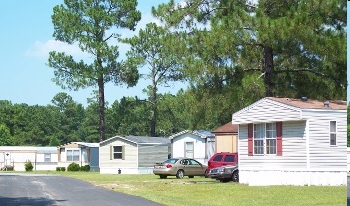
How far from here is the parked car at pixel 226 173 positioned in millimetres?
27203

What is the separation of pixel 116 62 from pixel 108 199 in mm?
23467

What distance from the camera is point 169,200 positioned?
18.2 meters

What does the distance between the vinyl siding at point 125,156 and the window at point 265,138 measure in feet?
56.8

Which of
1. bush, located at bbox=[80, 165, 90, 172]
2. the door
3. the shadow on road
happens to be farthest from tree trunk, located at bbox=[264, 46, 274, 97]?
the door

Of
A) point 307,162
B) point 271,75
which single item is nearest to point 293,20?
point 271,75

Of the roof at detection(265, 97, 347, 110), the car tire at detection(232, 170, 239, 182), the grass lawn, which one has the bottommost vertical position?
the grass lawn

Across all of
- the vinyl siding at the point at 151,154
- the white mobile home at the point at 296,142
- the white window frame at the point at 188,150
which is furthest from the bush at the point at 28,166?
the white mobile home at the point at 296,142

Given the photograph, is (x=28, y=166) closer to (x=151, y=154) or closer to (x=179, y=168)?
(x=151, y=154)

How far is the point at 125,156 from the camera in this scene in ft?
139

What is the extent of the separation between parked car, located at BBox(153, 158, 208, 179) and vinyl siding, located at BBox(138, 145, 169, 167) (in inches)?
333

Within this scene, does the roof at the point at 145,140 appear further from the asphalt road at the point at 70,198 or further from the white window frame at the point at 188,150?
the asphalt road at the point at 70,198

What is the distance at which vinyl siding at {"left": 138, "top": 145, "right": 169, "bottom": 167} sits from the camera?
42094 mm

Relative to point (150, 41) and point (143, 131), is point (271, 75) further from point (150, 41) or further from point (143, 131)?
point (143, 131)

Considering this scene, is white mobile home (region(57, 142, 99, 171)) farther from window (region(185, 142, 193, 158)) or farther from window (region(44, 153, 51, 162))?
window (region(185, 142, 193, 158))
